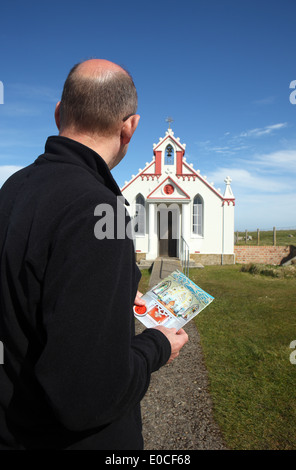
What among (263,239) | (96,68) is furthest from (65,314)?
(263,239)

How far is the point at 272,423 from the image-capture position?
3689 millimetres

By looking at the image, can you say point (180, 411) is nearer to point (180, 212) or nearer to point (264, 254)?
point (180, 212)

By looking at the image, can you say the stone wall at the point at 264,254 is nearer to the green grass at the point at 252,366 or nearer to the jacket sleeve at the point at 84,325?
the green grass at the point at 252,366

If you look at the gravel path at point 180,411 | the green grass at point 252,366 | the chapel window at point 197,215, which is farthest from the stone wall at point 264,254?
the gravel path at point 180,411

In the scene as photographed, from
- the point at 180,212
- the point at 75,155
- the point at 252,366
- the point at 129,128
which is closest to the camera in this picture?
the point at 75,155

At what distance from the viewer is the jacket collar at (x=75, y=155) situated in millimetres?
1093

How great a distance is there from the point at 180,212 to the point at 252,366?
13.8 m

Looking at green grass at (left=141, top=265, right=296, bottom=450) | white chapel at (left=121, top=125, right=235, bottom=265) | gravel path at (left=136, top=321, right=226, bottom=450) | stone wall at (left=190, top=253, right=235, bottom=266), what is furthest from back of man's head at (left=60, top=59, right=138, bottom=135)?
stone wall at (left=190, top=253, right=235, bottom=266)

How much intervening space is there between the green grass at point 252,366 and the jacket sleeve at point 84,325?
10.2 feet

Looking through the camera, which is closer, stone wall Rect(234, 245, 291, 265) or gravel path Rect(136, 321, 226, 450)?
gravel path Rect(136, 321, 226, 450)

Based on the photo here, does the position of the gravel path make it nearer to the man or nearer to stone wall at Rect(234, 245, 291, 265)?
the man

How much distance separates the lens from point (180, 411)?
13.0 feet

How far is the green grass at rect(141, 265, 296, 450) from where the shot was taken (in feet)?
11.7

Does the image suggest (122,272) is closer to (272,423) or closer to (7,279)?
(7,279)
